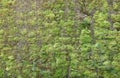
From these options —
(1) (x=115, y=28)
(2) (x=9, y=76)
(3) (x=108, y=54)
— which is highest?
(1) (x=115, y=28)

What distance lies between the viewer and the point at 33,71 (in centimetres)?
401

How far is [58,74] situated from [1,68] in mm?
892

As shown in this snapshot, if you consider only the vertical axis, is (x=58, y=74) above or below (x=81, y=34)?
below

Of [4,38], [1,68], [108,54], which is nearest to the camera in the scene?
[108,54]

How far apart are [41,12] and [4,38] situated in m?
0.78

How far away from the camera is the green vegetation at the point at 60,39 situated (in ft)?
12.9

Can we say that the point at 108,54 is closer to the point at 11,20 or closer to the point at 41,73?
the point at 41,73

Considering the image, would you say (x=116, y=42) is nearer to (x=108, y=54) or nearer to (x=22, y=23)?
(x=108, y=54)

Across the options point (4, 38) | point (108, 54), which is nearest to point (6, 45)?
point (4, 38)

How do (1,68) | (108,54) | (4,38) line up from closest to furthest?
(108,54) → (1,68) → (4,38)

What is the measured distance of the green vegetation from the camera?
3918mm

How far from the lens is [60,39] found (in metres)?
4.29

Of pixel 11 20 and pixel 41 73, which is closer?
pixel 41 73

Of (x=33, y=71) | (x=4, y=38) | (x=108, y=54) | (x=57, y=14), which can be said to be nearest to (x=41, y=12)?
(x=57, y=14)
